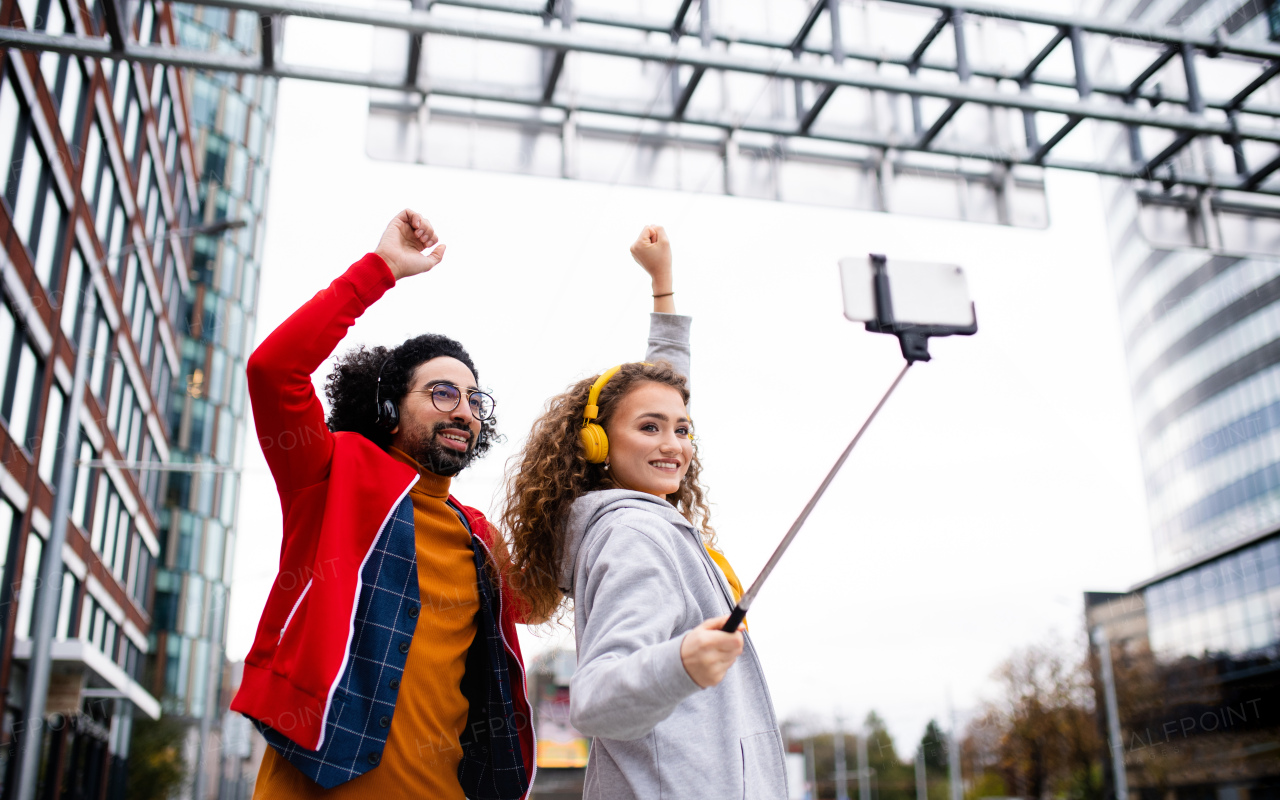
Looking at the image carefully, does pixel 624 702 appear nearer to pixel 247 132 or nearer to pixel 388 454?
pixel 388 454

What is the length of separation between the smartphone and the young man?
4.17 feet

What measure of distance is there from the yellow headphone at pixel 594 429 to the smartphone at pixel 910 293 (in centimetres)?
96

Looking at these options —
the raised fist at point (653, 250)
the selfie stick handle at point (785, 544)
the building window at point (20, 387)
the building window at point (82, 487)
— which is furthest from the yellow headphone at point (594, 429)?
the building window at point (82, 487)

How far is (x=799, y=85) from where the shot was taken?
25.6 feet

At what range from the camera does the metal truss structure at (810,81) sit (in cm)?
677

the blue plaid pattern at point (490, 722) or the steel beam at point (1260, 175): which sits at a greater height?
the steel beam at point (1260, 175)

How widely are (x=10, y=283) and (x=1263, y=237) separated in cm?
1678

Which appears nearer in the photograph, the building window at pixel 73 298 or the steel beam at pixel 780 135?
the steel beam at pixel 780 135

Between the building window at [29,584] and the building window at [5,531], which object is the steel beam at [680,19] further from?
the building window at [29,584]

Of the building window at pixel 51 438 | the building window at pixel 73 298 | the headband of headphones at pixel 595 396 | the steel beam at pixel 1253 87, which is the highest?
the building window at pixel 73 298

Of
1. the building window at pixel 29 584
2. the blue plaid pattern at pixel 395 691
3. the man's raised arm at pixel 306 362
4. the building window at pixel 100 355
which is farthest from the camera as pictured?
the building window at pixel 100 355

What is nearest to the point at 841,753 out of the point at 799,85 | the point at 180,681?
the point at 180,681

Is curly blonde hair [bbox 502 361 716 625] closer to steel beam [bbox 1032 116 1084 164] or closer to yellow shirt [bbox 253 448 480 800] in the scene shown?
yellow shirt [bbox 253 448 480 800]

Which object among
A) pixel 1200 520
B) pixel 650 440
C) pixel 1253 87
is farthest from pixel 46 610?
pixel 1200 520
